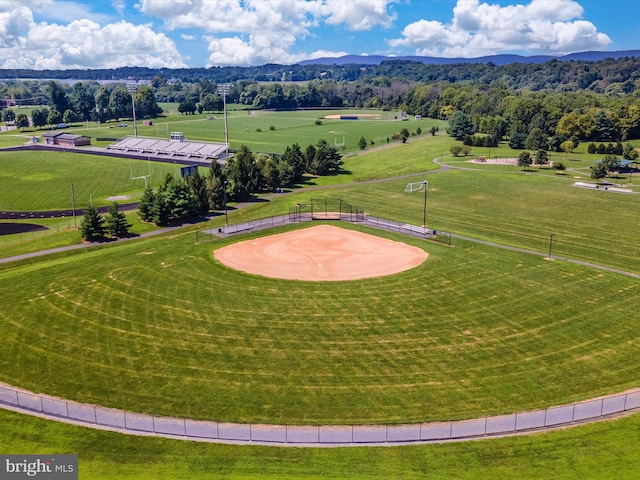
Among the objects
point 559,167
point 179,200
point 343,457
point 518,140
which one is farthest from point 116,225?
point 518,140

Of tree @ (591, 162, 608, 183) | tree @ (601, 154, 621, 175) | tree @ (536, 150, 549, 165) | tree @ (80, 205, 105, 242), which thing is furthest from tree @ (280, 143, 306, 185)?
tree @ (601, 154, 621, 175)

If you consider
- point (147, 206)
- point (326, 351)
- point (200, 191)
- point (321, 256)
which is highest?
point (200, 191)

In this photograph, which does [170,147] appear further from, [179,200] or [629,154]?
[629,154]

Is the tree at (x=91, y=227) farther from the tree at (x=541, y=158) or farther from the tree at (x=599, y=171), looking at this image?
the tree at (x=541, y=158)

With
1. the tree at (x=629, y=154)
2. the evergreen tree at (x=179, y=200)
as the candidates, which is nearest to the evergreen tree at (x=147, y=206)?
the evergreen tree at (x=179, y=200)

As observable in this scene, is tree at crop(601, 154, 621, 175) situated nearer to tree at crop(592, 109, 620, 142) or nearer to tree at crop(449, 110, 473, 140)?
tree at crop(592, 109, 620, 142)
